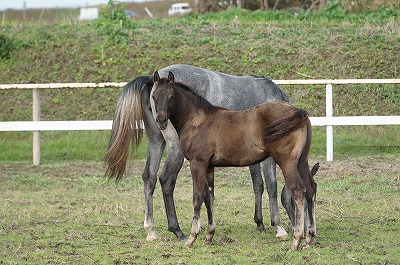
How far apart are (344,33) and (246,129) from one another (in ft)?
39.4

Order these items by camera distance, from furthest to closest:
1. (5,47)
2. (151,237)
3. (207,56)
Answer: (5,47) → (207,56) → (151,237)

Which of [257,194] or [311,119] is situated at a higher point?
[311,119]

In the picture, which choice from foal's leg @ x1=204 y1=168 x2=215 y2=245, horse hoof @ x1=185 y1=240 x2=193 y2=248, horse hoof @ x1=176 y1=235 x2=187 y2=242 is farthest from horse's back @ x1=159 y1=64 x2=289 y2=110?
horse hoof @ x1=185 y1=240 x2=193 y2=248

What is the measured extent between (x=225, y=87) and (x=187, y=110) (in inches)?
37.8

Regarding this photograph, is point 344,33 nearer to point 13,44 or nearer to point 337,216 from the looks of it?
point 13,44

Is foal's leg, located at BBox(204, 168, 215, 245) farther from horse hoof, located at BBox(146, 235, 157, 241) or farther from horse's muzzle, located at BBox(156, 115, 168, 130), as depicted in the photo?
horse's muzzle, located at BBox(156, 115, 168, 130)

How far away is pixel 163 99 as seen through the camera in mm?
7844

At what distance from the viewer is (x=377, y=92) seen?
56.4 ft

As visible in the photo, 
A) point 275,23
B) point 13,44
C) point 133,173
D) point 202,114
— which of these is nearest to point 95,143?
point 133,173

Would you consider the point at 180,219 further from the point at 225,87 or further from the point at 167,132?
the point at 225,87

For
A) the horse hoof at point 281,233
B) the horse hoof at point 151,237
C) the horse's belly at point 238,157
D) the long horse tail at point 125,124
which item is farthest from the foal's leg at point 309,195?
the long horse tail at point 125,124

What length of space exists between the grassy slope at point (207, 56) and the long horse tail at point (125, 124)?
7.55 meters

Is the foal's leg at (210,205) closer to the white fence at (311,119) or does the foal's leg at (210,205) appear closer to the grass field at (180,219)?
the grass field at (180,219)

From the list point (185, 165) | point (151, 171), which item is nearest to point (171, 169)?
point (151, 171)
